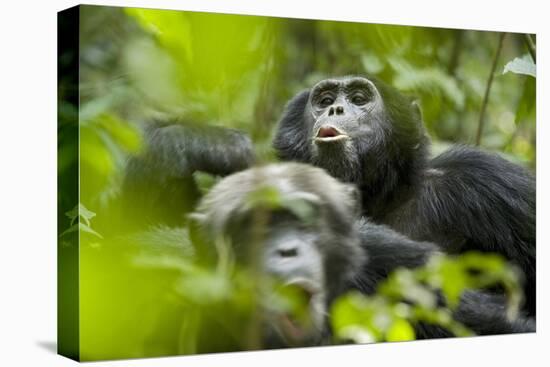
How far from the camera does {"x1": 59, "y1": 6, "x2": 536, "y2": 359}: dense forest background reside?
407 cm

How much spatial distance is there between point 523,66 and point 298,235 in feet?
7.37

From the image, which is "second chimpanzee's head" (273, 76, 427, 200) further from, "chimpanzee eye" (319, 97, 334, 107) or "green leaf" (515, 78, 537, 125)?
"green leaf" (515, 78, 537, 125)

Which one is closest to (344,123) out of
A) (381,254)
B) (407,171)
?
(407,171)

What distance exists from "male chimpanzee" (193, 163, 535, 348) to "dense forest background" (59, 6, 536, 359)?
297 mm

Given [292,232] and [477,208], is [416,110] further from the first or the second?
[292,232]

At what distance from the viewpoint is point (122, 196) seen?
427cm

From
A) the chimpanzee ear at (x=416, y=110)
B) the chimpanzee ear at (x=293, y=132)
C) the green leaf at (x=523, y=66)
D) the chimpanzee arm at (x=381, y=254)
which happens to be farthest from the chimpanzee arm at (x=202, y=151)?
the green leaf at (x=523, y=66)

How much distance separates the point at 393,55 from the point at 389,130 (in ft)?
1.45

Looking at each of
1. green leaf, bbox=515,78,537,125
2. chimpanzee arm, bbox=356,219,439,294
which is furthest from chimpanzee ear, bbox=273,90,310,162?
green leaf, bbox=515,78,537,125

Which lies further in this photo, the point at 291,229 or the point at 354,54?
the point at 354,54

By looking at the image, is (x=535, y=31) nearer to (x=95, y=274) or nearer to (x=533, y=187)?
(x=533, y=187)

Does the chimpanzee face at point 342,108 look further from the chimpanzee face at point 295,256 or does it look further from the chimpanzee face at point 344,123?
the chimpanzee face at point 295,256

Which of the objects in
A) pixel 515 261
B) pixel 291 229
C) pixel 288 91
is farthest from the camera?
pixel 515 261

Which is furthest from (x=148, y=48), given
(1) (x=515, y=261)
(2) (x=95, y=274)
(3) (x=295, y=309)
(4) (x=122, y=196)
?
(1) (x=515, y=261)
